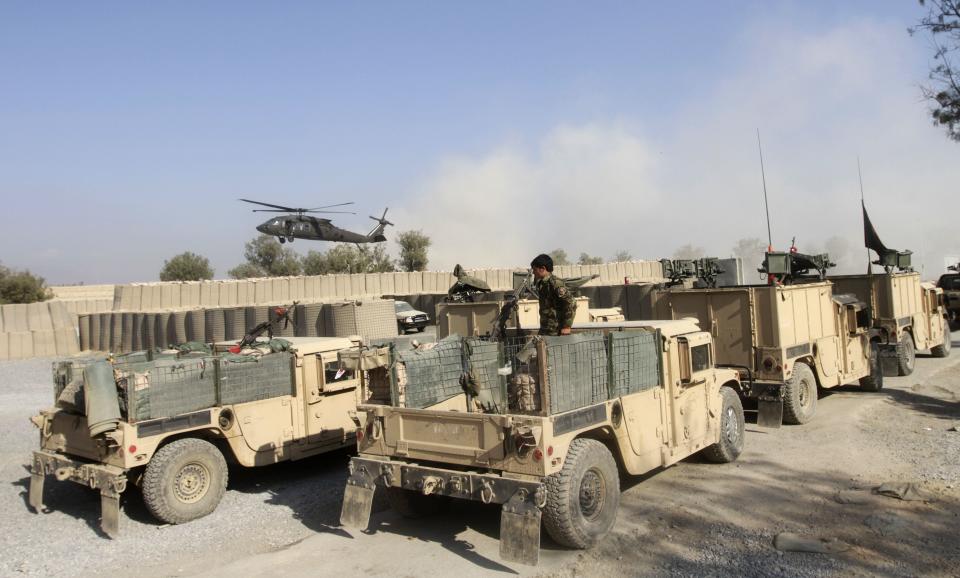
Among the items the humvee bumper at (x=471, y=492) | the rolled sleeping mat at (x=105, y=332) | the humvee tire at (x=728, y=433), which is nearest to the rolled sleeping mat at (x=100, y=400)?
the humvee bumper at (x=471, y=492)

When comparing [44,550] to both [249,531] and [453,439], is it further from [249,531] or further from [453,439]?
[453,439]

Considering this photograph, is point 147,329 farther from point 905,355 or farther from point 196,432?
point 905,355

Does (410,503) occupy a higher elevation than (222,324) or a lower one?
lower

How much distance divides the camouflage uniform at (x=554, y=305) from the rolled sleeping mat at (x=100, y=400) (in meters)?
4.27

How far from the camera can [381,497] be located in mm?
7883

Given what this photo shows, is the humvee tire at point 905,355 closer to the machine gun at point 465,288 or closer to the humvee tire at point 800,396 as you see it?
the humvee tire at point 800,396

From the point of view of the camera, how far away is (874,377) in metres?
13.3

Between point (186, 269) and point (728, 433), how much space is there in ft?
209

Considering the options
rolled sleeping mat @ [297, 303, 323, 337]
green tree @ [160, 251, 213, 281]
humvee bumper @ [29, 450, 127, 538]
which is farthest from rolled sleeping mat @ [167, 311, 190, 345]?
green tree @ [160, 251, 213, 281]

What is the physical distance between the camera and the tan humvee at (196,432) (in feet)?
23.4

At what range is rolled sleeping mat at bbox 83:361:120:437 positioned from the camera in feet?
22.6

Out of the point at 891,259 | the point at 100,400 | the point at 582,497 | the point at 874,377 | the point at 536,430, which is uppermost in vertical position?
the point at 891,259

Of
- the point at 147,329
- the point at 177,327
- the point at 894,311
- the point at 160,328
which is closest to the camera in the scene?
the point at 894,311

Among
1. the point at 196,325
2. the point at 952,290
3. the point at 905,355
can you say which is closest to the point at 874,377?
the point at 905,355
